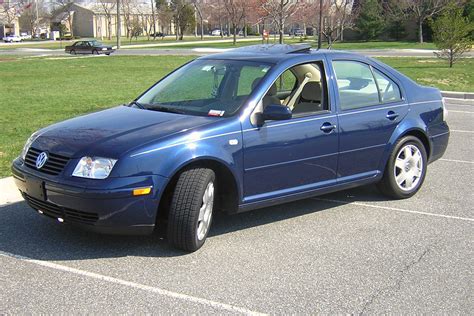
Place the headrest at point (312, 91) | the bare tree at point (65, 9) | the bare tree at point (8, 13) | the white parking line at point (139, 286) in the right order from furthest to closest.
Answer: the bare tree at point (8, 13), the bare tree at point (65, 9), the headrest at point (312, 91), the white parking line at point (139, 286)

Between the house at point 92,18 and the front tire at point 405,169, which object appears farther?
the house at point 92,18

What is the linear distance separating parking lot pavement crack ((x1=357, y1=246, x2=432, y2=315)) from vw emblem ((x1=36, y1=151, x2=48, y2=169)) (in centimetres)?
263

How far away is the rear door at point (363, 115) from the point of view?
545cm

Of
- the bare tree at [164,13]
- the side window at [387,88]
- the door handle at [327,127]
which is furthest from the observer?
the bare tree at [164,13]

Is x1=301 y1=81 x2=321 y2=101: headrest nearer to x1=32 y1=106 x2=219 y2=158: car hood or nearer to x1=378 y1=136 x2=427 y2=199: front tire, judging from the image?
x1=378 y1=136 x2=427 y2=199: front tire

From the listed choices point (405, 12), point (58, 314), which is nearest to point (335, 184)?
point (58, 314)

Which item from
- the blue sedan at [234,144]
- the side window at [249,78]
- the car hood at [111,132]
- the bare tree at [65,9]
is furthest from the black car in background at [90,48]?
the bare tree at [65,9]

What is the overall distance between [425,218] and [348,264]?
1.57 m

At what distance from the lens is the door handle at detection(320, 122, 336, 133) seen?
17.1ft

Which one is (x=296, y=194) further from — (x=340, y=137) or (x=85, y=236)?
(x=85, y=236)

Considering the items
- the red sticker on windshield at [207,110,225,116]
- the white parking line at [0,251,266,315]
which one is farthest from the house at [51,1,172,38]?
the white parking line at [0,251,266,315]

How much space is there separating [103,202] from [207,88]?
1.81 m

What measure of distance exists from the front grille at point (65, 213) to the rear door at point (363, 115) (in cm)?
246

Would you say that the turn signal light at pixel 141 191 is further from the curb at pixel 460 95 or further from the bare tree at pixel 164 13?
the bare tree at pixel 164 13
